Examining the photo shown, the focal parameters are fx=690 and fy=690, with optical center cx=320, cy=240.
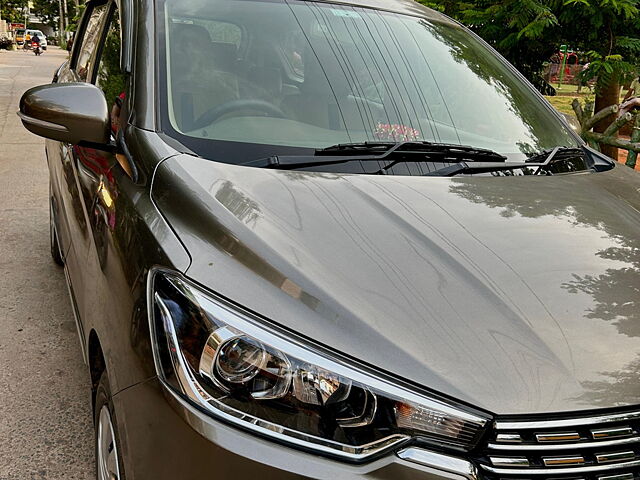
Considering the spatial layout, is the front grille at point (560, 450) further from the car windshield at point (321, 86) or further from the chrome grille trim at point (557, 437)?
the car windshield at point (321, 86)

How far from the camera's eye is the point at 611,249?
6.07 ft

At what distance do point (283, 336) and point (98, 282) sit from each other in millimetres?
917

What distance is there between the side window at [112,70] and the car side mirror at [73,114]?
94 mm

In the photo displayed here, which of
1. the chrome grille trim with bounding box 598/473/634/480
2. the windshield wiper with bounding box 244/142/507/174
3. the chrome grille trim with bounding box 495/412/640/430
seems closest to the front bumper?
the chrome grille trim with bounding box 495/412/640/430

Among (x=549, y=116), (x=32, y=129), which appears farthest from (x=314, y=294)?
(x=549, y=116)

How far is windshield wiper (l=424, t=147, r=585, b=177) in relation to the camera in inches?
87.4

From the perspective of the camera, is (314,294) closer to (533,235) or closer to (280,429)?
(280,429)

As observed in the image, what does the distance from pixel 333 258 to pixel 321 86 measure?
111 centimetres

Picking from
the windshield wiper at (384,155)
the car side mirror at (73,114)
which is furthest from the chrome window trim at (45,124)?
the windshield wiper at (384,155)

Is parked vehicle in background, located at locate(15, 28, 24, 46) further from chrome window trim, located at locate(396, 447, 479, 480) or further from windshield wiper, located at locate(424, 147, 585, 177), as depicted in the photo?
chrome window trim, located at locate(396, 447, 479, 480)

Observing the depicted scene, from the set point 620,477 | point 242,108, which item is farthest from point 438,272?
point 242,108

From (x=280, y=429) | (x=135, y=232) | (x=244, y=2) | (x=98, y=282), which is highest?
(x=244, y=2)

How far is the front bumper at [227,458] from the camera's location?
126 cm

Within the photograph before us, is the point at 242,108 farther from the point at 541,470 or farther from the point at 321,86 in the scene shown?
the point at 541,470
